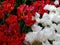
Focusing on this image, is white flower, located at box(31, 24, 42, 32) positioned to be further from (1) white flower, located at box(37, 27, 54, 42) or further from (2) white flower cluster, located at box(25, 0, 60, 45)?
(1) white flower, located at box(37, 27, 54, 42)

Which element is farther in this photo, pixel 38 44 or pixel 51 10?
pixel 51 10

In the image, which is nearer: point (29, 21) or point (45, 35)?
point (45, 35)

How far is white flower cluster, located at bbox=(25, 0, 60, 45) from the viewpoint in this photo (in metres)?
1.31

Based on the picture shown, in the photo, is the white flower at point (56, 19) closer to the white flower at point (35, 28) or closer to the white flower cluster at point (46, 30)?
the white flower cluster at point (46, 30)

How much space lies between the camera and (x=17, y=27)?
4.67 feet

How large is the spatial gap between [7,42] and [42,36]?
0.67 ft

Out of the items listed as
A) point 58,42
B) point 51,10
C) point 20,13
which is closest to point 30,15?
point 20,13

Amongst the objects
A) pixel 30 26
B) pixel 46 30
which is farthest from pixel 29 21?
pixel 46 30

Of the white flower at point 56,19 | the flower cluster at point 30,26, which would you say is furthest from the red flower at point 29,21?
the white flower at point 56,19

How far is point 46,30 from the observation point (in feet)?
4.41

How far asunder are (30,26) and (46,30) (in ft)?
0.67

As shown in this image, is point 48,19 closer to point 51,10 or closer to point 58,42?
point 51,10

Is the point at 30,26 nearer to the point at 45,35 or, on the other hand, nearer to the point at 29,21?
the point at 29,21

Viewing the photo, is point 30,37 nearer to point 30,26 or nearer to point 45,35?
point 45,35
